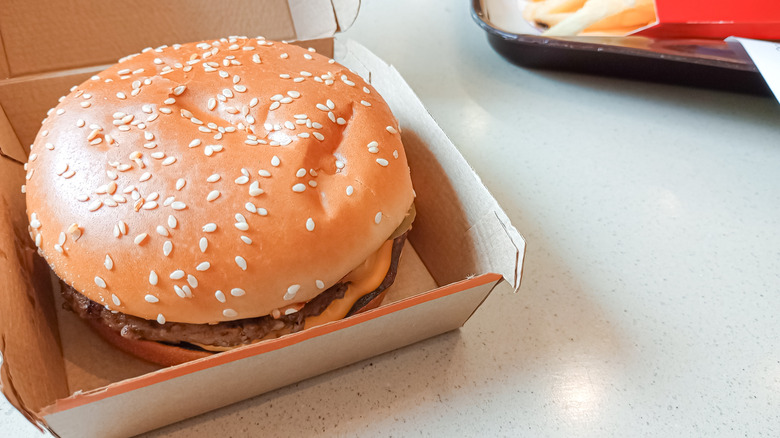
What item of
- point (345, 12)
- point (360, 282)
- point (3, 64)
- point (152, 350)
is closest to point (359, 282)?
point (360, 282)

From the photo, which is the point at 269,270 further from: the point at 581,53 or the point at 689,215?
the point at 581,53

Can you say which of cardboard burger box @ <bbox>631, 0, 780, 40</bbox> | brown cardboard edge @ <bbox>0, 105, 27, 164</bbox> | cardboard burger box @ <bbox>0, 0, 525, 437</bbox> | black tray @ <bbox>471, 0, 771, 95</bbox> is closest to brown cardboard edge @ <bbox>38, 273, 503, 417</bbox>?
cardboard burger box @ <bbox>0, 0, 525, 437</bbox>

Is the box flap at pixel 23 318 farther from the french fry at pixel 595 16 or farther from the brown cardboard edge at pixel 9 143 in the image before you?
the french fry at pixel 595 16

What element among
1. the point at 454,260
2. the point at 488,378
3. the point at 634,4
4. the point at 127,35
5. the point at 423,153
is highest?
the point at 127,35

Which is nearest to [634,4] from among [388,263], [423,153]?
[423,153]

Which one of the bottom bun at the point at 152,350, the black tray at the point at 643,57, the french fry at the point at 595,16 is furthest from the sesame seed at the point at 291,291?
the french fry at the point at 595,16

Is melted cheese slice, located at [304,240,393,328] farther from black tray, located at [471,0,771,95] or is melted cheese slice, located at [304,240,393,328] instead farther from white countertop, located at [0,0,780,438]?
black tray, located at [471,0,771,95]
